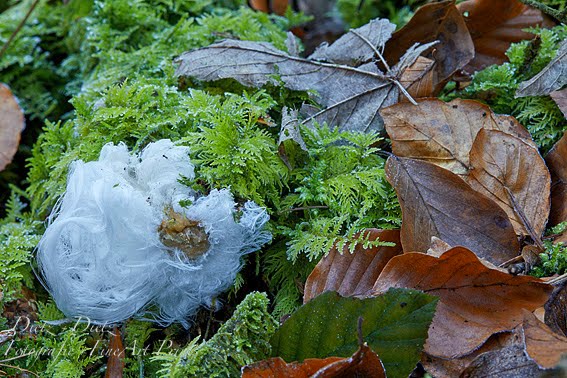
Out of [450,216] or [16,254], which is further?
[16,254]

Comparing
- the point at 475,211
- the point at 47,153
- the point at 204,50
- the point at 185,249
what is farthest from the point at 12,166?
the point at 475,211

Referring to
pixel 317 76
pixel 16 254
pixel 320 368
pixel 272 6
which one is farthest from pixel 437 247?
pixel 272 6

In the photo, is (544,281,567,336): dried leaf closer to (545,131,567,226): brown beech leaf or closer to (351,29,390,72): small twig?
(545,131,567,226): brown beech leaf

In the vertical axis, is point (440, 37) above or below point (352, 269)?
above

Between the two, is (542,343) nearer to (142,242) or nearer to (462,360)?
(462,360)

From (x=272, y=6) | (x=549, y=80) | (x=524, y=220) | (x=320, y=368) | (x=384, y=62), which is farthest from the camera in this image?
(x=272, y=6)

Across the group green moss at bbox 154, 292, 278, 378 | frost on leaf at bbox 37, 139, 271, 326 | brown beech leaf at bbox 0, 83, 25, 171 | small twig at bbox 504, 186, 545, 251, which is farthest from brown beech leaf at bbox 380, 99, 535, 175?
brown beech leaf at bbox 0, 83, 25, 171
